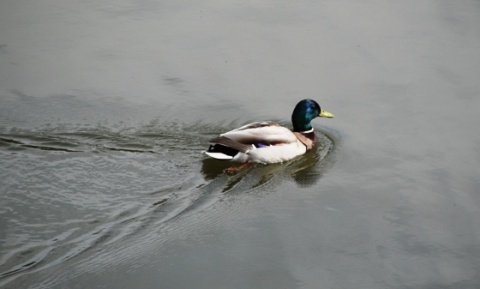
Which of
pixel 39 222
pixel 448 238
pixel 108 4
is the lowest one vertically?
pixel 448 238

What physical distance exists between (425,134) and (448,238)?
213 centimetres

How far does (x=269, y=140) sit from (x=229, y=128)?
0.68 m

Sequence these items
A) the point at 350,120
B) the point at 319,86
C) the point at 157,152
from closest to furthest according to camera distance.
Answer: the point at 157,152
the point at 350,120
the point at 319,86

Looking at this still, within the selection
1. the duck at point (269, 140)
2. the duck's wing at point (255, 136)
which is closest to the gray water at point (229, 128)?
the duck at point (269, 140)

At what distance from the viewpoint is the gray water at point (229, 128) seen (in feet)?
21.2

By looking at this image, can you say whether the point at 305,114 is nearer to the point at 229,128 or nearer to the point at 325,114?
the point at 325,114

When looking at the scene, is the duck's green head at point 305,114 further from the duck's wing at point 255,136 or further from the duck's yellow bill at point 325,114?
the duck's wing at point 255,136

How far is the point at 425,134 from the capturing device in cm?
891

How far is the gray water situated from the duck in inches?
5.8

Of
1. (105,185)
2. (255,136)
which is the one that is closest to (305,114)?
(255,136)

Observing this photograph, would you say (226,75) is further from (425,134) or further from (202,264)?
(202,264)

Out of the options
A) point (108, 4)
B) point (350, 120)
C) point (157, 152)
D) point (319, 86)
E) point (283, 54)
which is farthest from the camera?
point (108, 4)

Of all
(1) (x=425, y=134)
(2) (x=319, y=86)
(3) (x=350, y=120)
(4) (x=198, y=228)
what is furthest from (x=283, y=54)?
(4) (x=198, y=228)

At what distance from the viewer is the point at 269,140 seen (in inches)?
340
